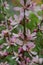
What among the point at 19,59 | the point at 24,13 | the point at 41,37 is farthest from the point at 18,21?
the point at 41,37

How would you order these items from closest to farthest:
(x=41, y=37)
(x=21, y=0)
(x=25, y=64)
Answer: (x=21, y=0) < (x=25, y=64) < (x=41, y=37)

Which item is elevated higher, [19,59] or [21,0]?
[21,0]

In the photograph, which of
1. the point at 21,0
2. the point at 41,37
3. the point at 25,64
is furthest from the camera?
the point at 41,37

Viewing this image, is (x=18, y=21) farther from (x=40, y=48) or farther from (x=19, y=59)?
(x=40, y=48)

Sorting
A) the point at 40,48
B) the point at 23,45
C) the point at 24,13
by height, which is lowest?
the point at 40,48

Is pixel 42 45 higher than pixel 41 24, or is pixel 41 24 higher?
pixel 41 24

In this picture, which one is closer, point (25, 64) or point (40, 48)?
point (25, 64)

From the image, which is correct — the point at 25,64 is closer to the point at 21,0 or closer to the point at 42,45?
the point at 21,0

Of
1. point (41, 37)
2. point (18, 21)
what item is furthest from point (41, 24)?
point (41, 37)

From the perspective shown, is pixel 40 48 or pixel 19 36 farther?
pixel 40 48
